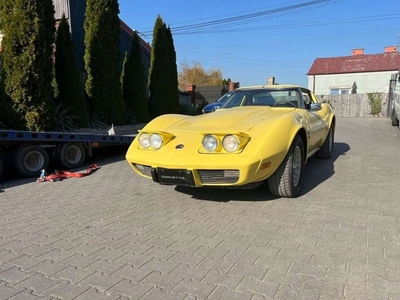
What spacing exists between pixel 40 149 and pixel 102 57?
5266 mm

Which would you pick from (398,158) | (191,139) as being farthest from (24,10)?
(398,158)

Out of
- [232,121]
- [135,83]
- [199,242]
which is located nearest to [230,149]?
[232,121]

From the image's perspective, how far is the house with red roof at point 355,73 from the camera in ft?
101

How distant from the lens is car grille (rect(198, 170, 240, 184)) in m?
3.61

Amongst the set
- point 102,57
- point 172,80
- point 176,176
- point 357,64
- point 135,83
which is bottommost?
point 176,176

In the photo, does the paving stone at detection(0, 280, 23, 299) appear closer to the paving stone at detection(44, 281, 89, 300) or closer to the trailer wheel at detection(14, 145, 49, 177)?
the paving stone at detection(44, 281, 89, 300)

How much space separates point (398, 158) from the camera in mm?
7016

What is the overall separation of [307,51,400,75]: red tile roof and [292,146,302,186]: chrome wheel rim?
31.2 meters

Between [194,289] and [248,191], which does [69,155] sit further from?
[194,289]

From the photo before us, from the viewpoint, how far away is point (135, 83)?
12.4 m

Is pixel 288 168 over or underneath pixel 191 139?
underneath

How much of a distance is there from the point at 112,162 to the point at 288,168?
4.42 metres

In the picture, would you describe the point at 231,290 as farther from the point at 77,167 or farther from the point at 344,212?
the point at 77,167

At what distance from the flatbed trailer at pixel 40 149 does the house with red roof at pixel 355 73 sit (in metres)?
29.0
